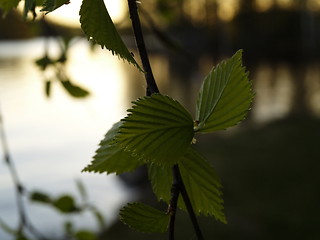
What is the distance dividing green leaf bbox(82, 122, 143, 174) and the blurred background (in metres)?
0.02

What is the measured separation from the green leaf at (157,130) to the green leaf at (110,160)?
0.05 meters

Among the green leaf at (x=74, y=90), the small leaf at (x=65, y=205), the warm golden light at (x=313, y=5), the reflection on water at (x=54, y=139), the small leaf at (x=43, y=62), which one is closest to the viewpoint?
the green leaf at (x=74, y=90)

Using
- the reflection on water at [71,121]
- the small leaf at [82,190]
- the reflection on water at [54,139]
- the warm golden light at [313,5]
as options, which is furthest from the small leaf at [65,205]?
the warm golden light at [313,5]

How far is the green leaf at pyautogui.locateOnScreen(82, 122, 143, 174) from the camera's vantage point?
0.28 metres

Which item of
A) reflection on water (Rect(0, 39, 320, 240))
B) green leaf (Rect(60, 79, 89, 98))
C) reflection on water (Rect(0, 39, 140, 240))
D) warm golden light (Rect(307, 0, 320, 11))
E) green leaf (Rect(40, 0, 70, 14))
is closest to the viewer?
green leaf (Rect(40, 0, 70, 14))

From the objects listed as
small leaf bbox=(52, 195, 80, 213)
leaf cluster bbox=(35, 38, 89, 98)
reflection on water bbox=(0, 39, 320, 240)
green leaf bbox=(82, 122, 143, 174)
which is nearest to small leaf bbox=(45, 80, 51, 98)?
leaf cluster bbox=(35, 38, 89, 98)

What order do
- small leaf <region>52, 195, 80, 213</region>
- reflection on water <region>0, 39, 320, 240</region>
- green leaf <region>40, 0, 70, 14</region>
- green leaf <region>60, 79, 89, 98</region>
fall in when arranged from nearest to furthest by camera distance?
1. green leaf <region>40, 0, 70, 14</region>
2. green leaf <region>60, 79, 89, 98</region>
3. small leaf <region>52, 195, 80, 213</region>
4. reflection on water <region>0, 39, 320, 240</region>

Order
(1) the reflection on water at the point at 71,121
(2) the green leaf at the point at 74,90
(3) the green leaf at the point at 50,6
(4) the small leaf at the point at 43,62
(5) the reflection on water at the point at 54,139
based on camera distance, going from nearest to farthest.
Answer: (3) the green leaf at the point at 50,6 → (2) the green leaf at the point at 74,90 → (4) the small leaf at the point at 43,62 → (5) the reflection on water at the point at 54,139 → (1) the reflection on water at the point at 71,121

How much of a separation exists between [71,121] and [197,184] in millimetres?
10124

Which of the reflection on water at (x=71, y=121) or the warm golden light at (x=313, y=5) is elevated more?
the warm golden light at (x=313, y=5)

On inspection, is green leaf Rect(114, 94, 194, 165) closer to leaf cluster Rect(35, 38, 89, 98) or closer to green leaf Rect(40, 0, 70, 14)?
green leaf Rect(40, 0, 70, 14)

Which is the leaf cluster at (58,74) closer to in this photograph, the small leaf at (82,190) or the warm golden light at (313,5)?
the small leaf at (82,190)

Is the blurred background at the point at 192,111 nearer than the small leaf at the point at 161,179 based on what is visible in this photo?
No

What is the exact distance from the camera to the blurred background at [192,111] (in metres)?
1.15
